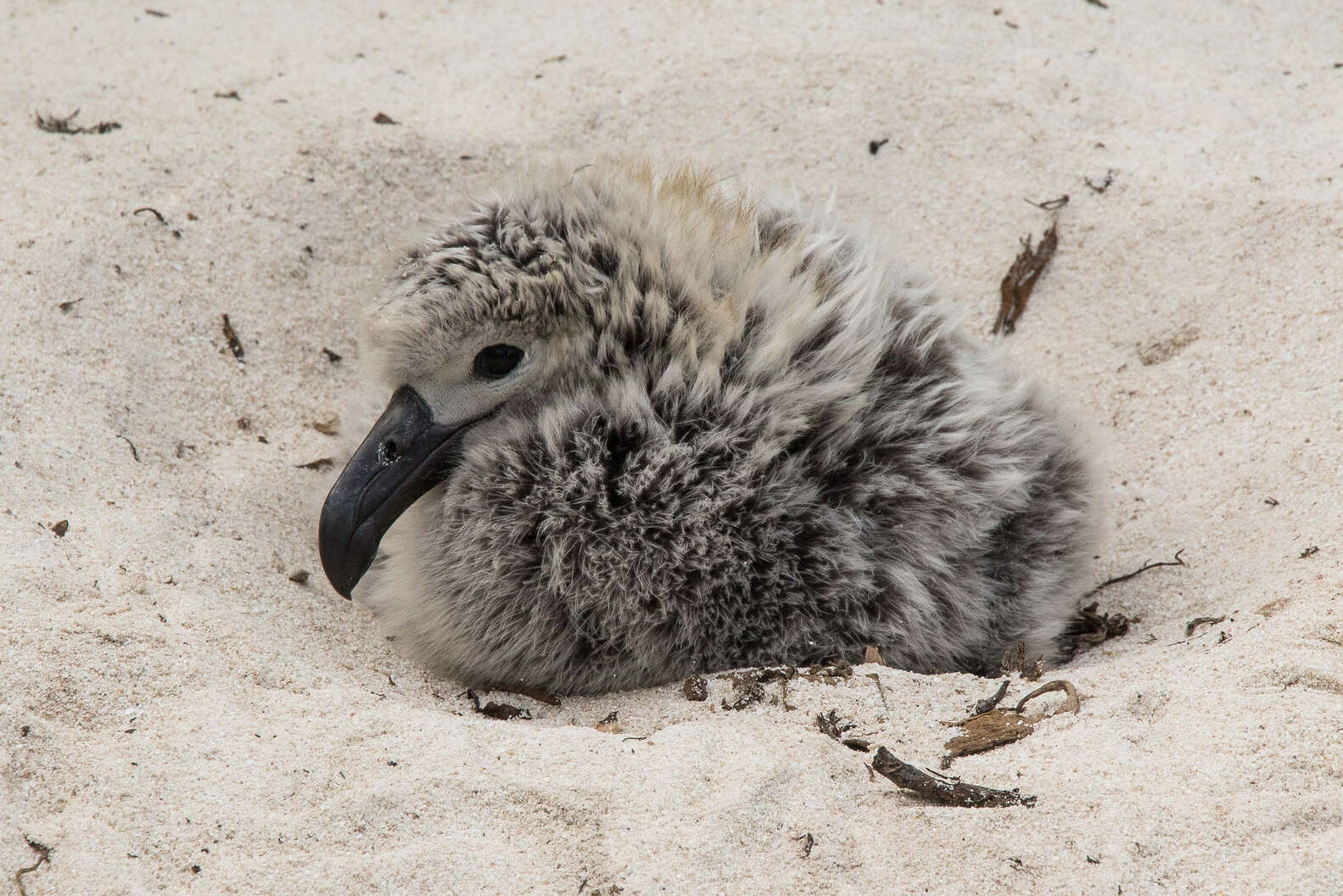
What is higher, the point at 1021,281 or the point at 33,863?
the point at 1021,281

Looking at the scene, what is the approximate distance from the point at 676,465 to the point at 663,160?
98.8 inches

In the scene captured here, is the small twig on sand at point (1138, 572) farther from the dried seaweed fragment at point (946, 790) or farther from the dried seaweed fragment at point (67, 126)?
the dried seaweed fragment at point (67, 126)

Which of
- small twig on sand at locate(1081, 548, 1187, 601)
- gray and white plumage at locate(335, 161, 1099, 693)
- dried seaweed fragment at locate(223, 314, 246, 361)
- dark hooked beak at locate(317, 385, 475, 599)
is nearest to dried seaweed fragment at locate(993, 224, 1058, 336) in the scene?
small twig on sand at locate(1081, 548, 1187, 601)

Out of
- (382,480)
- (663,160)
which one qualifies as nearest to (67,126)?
(663,160)

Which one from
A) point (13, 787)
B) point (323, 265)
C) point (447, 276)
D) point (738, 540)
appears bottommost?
point (323, 265)

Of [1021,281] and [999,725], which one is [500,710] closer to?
[999,725]

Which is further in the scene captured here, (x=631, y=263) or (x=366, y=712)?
(x=631, y=263)

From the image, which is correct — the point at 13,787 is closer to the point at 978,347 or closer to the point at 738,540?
the point at 738,540

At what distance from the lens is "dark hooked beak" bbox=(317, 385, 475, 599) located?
3.29 metres

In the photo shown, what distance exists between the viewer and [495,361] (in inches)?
133

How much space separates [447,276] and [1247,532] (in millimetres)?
2567

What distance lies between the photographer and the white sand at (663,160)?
92.1 inches

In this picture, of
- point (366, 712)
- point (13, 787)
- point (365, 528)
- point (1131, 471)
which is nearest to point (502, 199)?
point (365, 528)

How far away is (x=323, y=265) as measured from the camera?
4.97m
